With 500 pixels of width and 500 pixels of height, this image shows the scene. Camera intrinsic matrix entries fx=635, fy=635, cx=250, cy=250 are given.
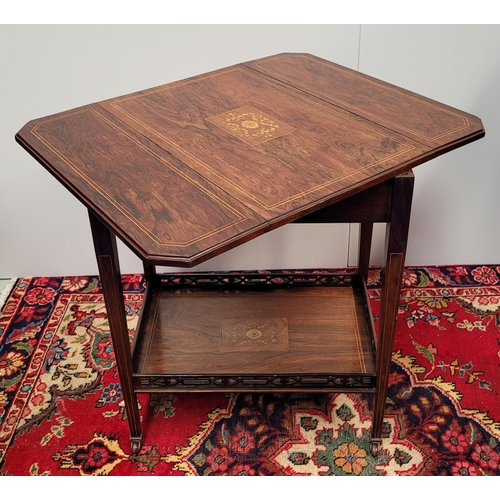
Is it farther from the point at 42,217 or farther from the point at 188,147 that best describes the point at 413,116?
the point at 42,217

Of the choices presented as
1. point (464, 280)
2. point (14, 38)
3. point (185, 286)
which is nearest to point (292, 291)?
point (185, 286)

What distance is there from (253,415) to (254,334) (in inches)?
9.9

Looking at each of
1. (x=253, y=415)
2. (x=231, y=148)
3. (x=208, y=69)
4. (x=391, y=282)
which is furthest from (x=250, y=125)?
(x=253, y=415)

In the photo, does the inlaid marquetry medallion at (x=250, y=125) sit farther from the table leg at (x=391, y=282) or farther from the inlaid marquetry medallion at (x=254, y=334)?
the inlaid marquetry medallion at (x=254, y=334)

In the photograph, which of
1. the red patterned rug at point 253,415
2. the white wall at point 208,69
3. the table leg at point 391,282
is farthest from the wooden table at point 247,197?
the white wall at point 208,69

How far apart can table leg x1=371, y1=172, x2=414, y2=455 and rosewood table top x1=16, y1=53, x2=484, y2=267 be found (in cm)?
6

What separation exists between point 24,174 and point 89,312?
22.5 inches

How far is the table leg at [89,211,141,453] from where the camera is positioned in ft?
4.81

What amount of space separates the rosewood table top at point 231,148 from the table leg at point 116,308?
154 millimetres

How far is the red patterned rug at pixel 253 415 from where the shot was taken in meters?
1.83

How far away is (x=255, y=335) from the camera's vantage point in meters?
2.02

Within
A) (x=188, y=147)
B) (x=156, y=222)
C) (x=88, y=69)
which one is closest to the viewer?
(x=156, y=222)

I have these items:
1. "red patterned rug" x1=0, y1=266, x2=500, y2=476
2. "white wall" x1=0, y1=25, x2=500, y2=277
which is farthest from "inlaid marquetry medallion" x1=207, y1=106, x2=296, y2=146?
"red patterned rug" x1=0, y1=266, x2=500, y2=476

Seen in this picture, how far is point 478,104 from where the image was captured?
224cm
